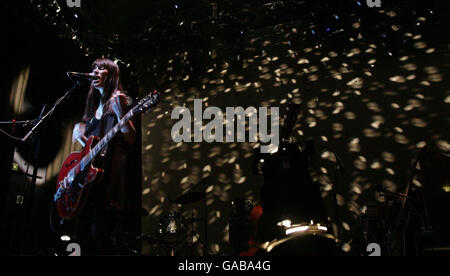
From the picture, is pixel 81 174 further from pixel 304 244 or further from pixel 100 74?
pixel 304 244

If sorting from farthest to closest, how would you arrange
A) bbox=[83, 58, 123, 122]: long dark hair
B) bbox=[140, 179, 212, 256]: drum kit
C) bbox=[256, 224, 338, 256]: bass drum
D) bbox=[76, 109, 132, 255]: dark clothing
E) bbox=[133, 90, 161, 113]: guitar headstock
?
1. bbox=[83, 58, 123, 122]: long dark hair
2. bbox=[140, 179, 212, 256]: drum kit
3. bbox=[76, 109, 132, 255]: dark clothing
4. bbox=[133, 90, 161, 113]: guitar headstock
5. bbox=[256, 224, 338, 256]: bass drum

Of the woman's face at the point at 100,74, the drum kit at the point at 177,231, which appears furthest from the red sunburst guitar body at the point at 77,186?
the woman's face at the point at 100,74

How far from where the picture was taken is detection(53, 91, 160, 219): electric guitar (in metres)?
3.10

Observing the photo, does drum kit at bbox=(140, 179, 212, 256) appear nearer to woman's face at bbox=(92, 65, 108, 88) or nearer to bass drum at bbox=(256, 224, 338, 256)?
woman's face at bbox=(92, 65, 108, 88)

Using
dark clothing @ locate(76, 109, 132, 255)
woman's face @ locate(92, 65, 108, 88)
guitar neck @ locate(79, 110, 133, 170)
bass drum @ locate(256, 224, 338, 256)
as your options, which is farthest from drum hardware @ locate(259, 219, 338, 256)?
woman's face @ locate(92, 65, 108, 88)

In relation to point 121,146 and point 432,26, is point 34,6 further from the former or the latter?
point 432,26

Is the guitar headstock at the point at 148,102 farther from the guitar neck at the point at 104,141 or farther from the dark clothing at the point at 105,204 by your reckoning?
the dark clothing at the point at 105,204

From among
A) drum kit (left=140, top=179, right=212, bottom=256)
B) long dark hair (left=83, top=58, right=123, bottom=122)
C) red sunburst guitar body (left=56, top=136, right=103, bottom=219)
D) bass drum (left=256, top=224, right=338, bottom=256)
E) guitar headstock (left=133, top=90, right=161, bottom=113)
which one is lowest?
drum kit (left=140, top=179, right=212, bottom=256)

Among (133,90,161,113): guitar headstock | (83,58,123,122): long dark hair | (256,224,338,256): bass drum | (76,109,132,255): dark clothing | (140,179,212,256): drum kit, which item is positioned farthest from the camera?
(83,58,123,122): long dark hair

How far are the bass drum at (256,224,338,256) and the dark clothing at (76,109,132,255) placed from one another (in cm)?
226

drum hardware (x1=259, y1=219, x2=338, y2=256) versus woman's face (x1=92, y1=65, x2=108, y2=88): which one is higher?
woman's face (x1=92, y1=65, x2=108, y2=88)

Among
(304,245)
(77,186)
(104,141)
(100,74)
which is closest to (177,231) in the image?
(77,186)

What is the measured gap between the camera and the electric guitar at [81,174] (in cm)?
310
